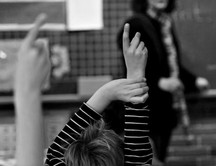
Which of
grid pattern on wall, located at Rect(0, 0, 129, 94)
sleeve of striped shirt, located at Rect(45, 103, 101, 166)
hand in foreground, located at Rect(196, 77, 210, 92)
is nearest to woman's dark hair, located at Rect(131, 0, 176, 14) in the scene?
hand in foreground, located at Rect(196, 77, 210, 92)

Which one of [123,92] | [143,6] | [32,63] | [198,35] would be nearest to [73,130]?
[123,92]

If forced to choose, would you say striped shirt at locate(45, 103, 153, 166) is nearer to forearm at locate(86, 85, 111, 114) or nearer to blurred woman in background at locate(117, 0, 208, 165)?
forearm at locate(86, 85, 111, 114)

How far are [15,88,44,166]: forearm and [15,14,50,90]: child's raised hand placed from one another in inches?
0.7

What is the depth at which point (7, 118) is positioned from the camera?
2.43 metres

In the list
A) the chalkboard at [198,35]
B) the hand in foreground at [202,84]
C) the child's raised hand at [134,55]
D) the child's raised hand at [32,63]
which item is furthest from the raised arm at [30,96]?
the hand in foreground at [202,84]

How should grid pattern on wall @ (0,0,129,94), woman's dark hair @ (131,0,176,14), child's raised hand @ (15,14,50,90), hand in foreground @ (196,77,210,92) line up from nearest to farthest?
child's raised hand @ (15,14,50,90)
woman's dark hair @ (131,0,176,14)
hand in foreground @ (196,77,210,92)
grid pattern on wall @ (0,0,129,94)

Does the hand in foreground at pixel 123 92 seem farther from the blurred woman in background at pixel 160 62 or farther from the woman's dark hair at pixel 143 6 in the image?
the woman's dark hair at pixel 143 6

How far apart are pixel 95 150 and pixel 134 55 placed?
0.66 feet

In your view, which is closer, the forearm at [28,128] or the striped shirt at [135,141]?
the forearm at [28,128]

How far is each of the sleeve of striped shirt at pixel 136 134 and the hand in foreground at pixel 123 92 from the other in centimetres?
3

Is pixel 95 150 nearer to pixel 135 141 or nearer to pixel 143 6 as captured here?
pixel 135 141

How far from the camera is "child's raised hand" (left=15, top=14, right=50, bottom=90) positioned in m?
0.66

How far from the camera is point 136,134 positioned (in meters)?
0.82

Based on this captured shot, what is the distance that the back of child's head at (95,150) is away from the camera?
86 cm
